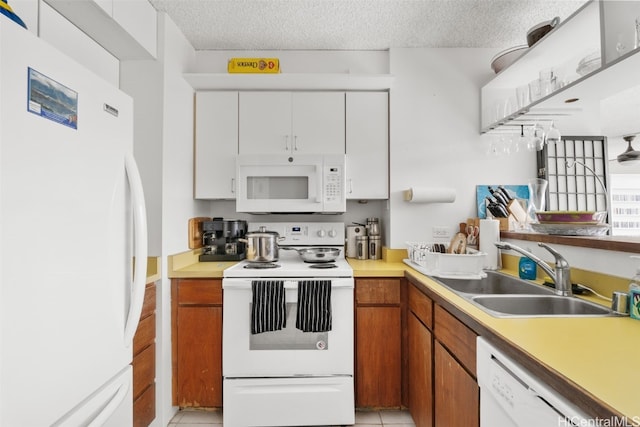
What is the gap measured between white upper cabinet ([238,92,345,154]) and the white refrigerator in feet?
4.17

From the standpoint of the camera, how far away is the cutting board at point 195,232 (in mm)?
2303

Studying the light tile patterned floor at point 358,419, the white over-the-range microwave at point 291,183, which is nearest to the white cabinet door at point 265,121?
the white over-the-range microwave at point 291,183

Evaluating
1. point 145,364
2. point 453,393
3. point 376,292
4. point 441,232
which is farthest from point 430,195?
point 145,364

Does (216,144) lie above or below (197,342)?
above

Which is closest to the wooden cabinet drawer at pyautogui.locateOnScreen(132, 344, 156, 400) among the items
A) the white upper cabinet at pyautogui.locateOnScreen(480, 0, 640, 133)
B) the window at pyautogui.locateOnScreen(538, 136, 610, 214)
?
the white upper cabinet at pyautogui.locateOnScreen(480, 0, 640, 133)

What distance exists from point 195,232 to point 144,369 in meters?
0.93

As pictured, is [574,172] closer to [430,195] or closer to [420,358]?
[430,195]

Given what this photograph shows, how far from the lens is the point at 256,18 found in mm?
2082

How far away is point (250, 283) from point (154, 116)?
1.13 m

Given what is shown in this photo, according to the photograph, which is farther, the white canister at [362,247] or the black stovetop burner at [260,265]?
the white canister at [362,247]

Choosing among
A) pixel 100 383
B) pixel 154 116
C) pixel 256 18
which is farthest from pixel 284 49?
pixel 100 383

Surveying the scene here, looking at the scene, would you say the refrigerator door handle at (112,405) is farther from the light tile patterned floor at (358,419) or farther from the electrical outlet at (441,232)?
the electrical outlet at (441,232)

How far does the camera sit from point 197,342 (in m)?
1.96

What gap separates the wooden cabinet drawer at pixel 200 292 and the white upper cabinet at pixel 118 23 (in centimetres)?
136
